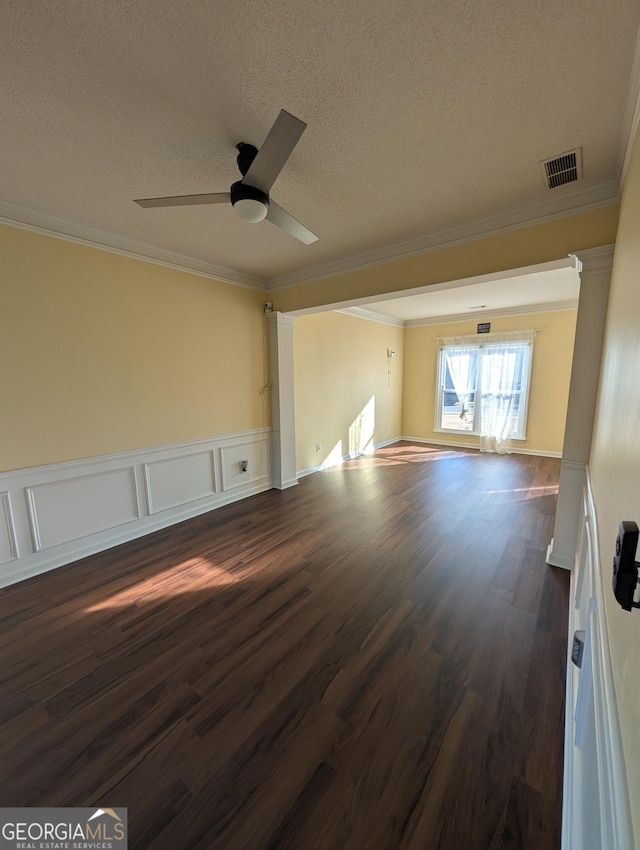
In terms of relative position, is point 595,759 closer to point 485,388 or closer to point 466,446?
point 485,388

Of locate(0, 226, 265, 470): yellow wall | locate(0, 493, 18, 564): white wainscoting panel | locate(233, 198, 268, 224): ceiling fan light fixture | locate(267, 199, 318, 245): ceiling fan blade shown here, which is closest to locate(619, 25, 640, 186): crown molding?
locate(267, 199, 318, 245): ceiling fan blade

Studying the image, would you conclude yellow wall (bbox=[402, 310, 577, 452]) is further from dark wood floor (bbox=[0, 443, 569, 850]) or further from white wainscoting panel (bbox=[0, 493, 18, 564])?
white wainscoting panel (bbox=[0, 493, 18, 564])

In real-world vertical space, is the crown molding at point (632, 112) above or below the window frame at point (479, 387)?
above

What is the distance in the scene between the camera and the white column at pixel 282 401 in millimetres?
4000

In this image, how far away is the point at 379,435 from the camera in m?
6.54

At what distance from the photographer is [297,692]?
150 cm

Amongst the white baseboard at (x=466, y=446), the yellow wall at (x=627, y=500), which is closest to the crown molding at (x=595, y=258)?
the yellow wall at (x=627, y=500)

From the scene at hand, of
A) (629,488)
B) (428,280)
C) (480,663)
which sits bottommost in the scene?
(480,663)

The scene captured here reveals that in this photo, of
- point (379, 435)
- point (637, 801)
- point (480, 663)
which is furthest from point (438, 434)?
point (637, 801)

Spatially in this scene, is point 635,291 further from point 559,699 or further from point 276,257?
point 276,257

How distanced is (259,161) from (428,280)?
71.4 inches

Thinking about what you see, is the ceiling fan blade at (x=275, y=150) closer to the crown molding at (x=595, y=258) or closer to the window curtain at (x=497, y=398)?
the crown molding at (x=595, y=258)

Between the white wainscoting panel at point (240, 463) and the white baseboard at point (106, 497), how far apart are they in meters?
0.01

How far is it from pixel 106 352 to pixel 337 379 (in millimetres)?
3311
